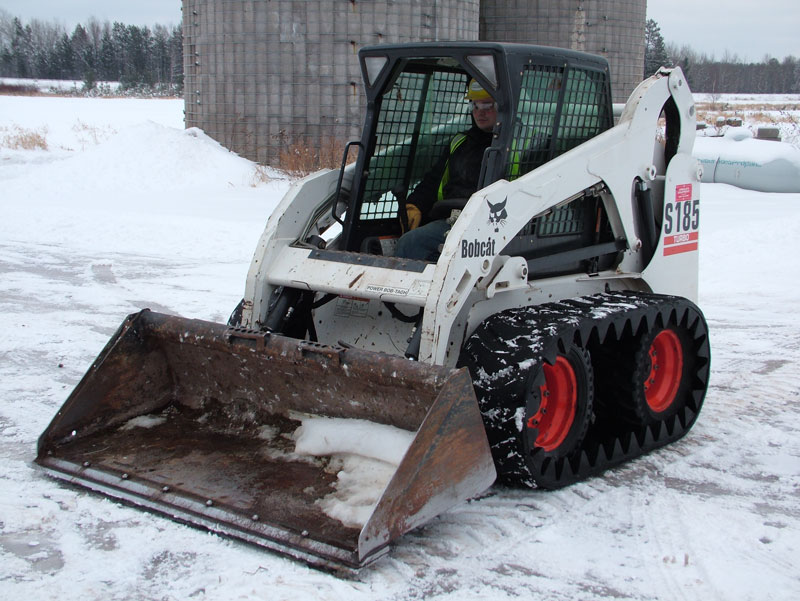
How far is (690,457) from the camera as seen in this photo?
5137 mm

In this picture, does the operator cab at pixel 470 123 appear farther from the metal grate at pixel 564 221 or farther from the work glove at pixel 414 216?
the work glove at pixel 414 216

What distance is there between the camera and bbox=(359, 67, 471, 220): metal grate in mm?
5676

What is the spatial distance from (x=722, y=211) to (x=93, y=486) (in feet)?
35.9

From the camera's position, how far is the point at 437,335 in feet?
14.2

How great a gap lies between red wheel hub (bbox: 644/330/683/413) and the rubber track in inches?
3.6

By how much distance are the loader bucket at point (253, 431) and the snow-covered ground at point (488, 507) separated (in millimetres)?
131

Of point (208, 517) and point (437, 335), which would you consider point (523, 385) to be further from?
point (208, 517)

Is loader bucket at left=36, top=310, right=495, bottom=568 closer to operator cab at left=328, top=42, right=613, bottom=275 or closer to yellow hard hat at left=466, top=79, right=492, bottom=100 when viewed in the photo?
operator cab at left=328, top=42, right=613, bottom=275

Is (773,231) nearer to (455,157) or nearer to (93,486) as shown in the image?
(455,157)

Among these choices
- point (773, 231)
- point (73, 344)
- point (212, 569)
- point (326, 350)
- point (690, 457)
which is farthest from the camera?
point (773, 231)

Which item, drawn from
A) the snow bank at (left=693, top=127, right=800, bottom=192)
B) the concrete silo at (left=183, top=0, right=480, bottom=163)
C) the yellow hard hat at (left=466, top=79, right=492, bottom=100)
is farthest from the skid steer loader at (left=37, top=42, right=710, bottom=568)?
the snow bank at (left=693, top=127, right=800, bottom=192)

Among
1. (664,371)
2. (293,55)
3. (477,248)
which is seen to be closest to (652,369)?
(664,371)

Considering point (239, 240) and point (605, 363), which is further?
point (239, 240)

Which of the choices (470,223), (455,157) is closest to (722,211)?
(455,157)
